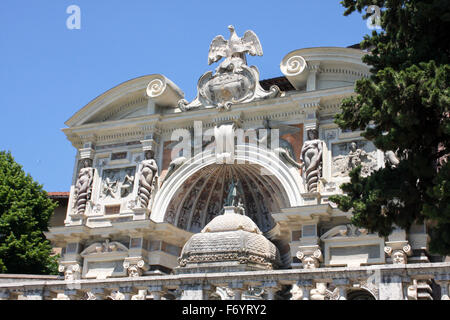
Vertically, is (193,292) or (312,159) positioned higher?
(312,159)

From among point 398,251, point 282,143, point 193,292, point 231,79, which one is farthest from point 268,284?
point 231,79

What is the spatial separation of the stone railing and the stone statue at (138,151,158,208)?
29.0 feet

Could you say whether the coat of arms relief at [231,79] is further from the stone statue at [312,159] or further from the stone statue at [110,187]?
the stone statue at [110,187]

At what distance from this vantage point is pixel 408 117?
1011cm

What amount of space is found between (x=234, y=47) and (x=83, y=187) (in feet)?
22.3

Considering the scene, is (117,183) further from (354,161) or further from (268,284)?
(268,284)

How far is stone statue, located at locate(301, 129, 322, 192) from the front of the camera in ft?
62.0

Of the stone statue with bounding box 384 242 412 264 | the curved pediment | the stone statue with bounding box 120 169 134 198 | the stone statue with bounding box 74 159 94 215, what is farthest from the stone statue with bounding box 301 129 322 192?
the stone statue with bounding box 74 159 94 215

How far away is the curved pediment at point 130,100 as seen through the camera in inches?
867

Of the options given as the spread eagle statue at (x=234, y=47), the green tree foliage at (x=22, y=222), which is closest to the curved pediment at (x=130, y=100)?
the spread eagle statue at (x=234, y=47)

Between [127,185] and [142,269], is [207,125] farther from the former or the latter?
[142,269]

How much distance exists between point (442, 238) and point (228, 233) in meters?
5.08

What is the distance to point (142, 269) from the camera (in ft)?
65.7
